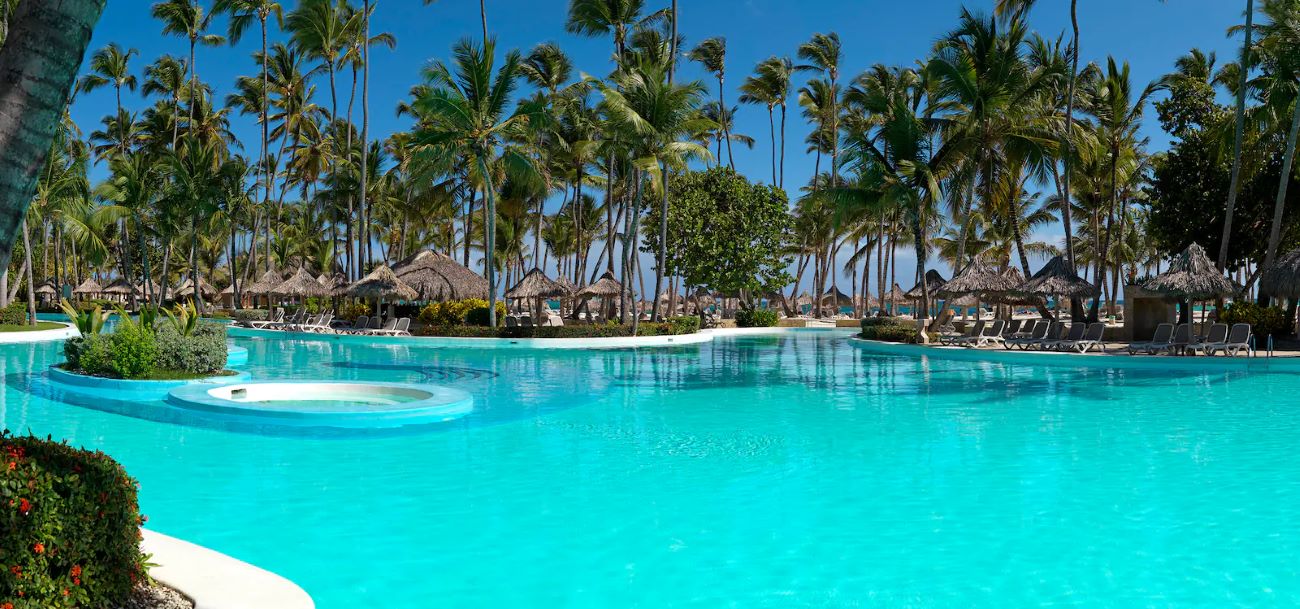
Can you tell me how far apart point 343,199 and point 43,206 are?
12354 mm

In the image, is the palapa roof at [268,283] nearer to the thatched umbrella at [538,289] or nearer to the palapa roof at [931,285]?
the thatched umbrella at [538,289]

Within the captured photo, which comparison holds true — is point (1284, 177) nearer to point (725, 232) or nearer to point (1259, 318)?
point (1259, 318)

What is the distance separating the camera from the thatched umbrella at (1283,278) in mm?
20156

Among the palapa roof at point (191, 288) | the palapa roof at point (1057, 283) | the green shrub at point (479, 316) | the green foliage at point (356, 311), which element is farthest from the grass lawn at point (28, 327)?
the palapa roof at point (1057, 283)

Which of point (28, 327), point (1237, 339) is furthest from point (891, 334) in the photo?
point (28, 327)

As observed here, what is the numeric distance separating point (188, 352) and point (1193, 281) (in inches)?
877

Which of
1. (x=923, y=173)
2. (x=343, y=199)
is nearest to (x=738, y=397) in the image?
(x=923, y=173)

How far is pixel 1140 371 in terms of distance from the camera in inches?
679

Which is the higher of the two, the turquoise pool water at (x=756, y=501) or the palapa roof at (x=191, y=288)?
the palapa roof at (x=191, y=288)

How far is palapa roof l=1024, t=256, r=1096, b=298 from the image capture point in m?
22.7

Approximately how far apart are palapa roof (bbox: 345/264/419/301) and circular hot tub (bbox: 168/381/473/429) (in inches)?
675

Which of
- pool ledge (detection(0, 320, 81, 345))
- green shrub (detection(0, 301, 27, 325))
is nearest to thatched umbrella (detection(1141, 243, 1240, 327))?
pool ledge (detection(0, 320, 81, 345))

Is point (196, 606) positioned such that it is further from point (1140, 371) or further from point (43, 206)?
point (43, 206)

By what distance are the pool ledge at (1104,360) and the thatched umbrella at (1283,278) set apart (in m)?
3.33
